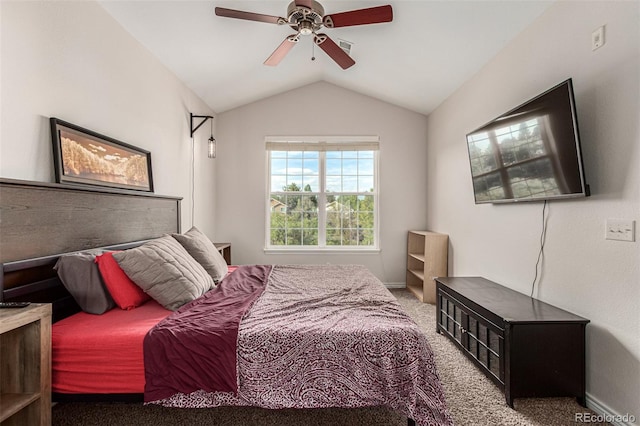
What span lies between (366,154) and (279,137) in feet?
4.40

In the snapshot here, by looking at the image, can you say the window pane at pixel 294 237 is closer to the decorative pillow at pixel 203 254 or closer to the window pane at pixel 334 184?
the window pane at pixel 334 184

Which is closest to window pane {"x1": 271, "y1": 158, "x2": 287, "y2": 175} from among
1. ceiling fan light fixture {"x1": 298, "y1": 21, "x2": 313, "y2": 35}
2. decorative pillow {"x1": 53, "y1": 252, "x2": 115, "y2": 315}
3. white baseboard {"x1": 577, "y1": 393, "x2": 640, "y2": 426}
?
ceiling fan light fixture {"x1": 298, "y1": 21, "x2": 313, "y2": 35}

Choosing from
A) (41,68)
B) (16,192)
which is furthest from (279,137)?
(16,192)

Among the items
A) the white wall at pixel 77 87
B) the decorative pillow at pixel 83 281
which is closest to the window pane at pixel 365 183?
the white wall at pixel 77 87

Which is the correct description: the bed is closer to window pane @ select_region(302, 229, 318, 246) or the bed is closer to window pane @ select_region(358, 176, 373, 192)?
window pane @ select_region(302, 229, 318, 246)

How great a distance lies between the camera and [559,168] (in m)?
1.89

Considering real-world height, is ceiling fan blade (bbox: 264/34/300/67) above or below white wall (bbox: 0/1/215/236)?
above

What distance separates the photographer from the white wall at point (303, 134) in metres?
4.50

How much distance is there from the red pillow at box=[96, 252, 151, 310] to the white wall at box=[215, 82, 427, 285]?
270 centimetres

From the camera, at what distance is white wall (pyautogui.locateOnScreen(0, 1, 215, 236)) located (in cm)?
156

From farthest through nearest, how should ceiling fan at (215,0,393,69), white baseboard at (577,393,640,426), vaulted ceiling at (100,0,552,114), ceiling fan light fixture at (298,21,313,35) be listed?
vaulted ceiling at (100,0,552,114) → ceiling fan light fixture at (298,21,313,35) → ceiling fan at (215,0,393,69) → white baseboard at (577,393,640,426)

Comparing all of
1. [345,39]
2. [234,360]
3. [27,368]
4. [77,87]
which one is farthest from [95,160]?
[345,39]

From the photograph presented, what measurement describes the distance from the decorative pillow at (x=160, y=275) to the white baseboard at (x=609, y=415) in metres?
2.44

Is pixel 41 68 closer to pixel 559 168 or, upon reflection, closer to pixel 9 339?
pixel 9 339
